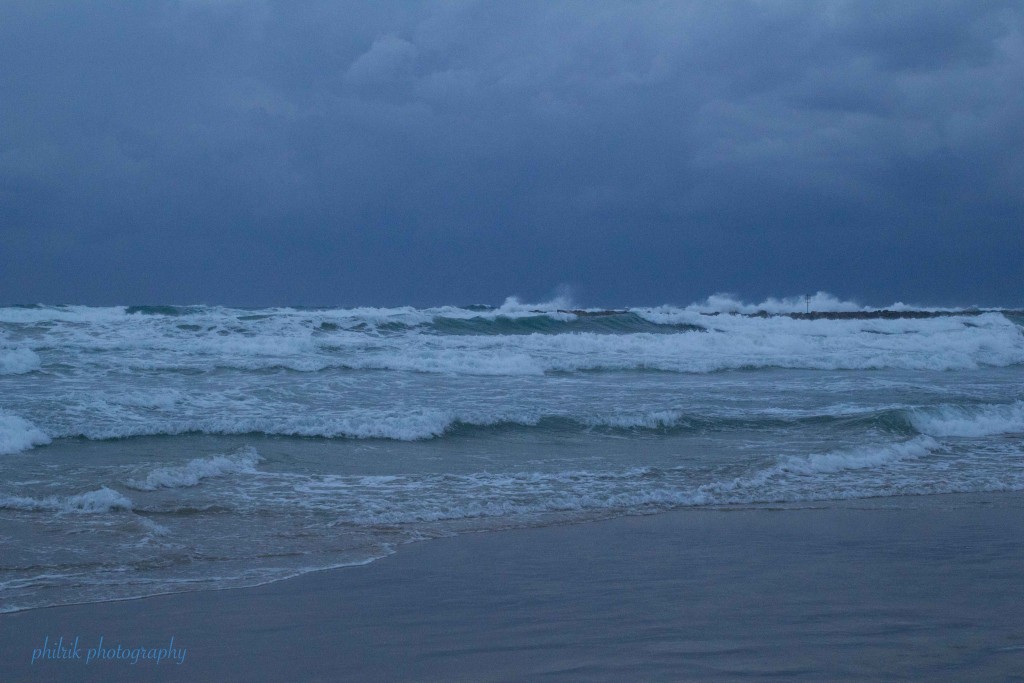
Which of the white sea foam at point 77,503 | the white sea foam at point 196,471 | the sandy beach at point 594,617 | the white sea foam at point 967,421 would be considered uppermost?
the white sea foam at point 967,421

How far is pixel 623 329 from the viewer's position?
37.0 metres

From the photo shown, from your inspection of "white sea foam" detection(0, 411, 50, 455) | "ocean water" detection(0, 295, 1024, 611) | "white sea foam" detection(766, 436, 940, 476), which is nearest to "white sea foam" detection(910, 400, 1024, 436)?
"ocean water" detection(0, 295, 1024, 611)

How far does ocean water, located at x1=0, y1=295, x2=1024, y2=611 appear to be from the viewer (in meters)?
6.41

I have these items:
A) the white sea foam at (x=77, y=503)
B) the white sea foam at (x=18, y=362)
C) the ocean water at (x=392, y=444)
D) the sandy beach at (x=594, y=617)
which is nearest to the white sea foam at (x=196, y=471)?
the ocean water at (x=392, y=444)

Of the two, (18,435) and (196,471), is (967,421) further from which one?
(18,435)

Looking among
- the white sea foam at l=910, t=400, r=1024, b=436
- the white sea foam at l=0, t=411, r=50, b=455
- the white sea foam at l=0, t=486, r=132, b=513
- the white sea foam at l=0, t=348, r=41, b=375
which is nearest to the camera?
the white sea foam at l=0, t=486, r=132, b=513

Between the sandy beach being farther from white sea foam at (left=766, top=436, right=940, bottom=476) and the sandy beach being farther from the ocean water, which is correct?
white sea foam at (left=766, top=436, right=940, bottom=476)

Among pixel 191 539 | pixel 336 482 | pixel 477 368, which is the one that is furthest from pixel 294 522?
pixel 477 368

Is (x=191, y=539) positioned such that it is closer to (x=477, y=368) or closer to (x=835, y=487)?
(x=835, y=487)

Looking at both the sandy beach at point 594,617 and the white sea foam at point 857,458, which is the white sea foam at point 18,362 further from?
the white sea foam at point 857,458

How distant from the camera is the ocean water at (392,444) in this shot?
6410 mm

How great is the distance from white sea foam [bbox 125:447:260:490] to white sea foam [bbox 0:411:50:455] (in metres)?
2.43

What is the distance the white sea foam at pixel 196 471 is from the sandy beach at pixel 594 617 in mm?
3170

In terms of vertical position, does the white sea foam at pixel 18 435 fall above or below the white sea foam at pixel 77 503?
above
